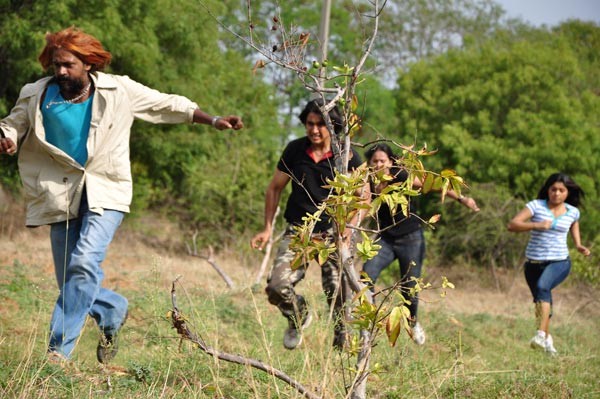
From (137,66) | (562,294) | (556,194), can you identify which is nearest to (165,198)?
(137,66)

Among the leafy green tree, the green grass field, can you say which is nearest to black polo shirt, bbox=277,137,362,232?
the green grass field

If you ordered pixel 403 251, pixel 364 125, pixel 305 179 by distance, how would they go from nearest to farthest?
pixel 305 179
pixel 403 251
pixel 364 125

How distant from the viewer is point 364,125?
17906 millimetres

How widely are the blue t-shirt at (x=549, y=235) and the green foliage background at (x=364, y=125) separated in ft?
16.8

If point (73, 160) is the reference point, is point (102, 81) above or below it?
above

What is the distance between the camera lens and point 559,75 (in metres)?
19.4

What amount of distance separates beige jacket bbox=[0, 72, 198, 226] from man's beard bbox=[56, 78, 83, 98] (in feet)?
0.31

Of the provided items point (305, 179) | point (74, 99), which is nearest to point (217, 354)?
point (74, 99)

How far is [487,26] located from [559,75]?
743 inches

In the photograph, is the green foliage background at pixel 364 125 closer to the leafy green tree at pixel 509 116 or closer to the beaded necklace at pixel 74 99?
the leafy green tree at pixel 509 116

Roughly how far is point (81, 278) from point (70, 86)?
1.11 meters

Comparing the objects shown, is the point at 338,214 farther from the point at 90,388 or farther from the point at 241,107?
the point at 241,107

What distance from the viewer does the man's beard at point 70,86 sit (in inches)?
194

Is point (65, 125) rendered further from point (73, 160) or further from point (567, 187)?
point (567, 187)
